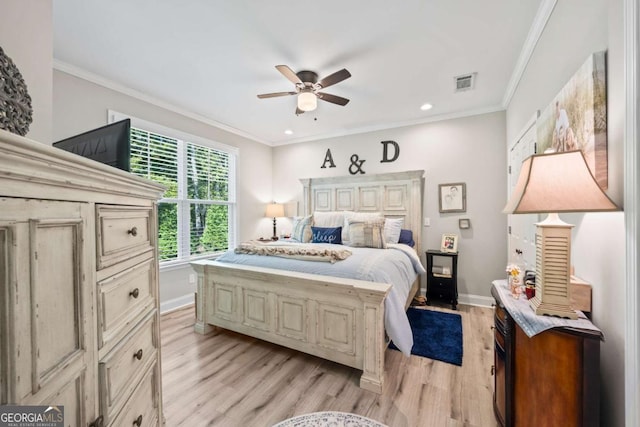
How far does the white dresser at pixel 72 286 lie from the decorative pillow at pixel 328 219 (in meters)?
3.01

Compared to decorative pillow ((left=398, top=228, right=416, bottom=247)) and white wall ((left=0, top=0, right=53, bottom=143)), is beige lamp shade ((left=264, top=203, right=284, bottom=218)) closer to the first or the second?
decorative pillow ((left=398, top=228, right=416, bottom=247))

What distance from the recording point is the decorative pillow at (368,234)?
3107 mm

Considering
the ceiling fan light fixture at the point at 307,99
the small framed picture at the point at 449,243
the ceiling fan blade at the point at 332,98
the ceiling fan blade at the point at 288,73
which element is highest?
the ceiling fan blade at the point at 288,73

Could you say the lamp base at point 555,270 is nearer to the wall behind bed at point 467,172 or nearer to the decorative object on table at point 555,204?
the decorative object on table at point 555,204

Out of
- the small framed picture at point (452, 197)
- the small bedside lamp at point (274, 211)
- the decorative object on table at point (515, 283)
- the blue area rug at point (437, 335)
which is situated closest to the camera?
the decorative object on table at point (515, 283)

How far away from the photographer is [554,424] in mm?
990

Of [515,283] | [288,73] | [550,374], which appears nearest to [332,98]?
[288,73]

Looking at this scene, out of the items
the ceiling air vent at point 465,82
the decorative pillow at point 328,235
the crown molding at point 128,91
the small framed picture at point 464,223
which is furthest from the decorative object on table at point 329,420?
the crown molding at point 128,91

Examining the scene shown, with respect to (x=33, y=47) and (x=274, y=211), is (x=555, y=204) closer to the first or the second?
(x=33, y=47)

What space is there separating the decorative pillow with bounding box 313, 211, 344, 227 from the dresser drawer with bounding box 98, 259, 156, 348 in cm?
294

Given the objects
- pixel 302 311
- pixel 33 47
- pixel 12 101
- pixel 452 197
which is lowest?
pixel 302 311

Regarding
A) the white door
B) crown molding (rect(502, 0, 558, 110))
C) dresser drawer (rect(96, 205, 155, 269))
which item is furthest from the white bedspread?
crown molding (rect(502, 0, 558, 110))

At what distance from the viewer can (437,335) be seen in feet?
8.33

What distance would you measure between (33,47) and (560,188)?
2.15 m
